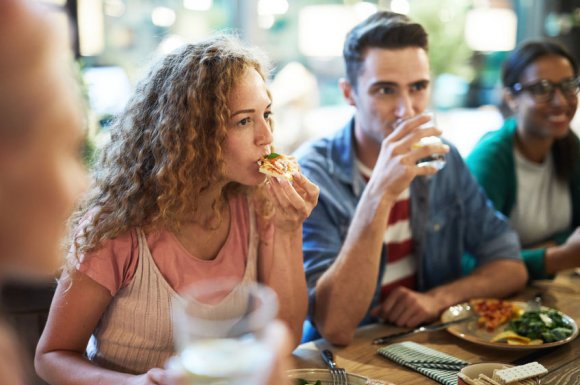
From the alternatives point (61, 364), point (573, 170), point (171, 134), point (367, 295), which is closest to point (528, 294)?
point (367, 295)

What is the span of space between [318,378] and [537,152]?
1.86m

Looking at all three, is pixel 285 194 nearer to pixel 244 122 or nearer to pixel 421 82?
pixel 244 122

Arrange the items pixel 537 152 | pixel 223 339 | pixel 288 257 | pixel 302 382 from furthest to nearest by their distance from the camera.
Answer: pixel 537 152 → pixel 288 257 → pixel 302 382 → pixel 223 339

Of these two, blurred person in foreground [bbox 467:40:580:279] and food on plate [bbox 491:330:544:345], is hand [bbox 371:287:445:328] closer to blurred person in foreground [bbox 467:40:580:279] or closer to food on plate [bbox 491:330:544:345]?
food on plate [bbox 491:330:544:345]

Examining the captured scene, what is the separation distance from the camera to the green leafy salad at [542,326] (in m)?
1.79

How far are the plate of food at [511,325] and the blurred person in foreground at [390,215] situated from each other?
9 centimetres

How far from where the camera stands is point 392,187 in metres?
1.95

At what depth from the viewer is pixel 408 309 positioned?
6.42ft

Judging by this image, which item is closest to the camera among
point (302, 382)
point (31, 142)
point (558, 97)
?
point (31, 142)

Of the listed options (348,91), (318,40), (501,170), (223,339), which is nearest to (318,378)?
(223,339)

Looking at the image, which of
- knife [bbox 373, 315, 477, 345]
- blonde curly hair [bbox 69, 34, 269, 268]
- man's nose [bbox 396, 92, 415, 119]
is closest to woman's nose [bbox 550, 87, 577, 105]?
man's nose [bbox 396, 92, 415, 119]

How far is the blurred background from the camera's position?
16.8 ft

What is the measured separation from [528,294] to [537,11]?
19.2ft

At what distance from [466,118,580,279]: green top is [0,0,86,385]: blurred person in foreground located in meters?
2.50
